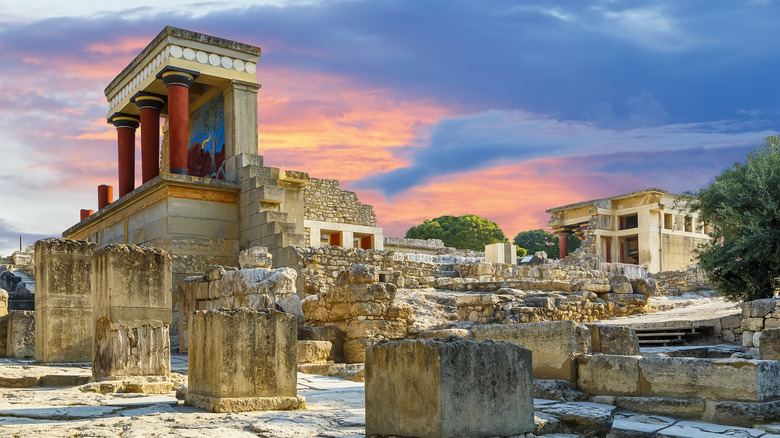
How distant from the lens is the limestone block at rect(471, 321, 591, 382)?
6.88 m

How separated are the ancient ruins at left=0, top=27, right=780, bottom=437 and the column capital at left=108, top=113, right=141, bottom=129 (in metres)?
0.07

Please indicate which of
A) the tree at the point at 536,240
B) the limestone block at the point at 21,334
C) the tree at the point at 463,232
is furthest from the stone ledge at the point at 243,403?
the tree at the point at 536,240

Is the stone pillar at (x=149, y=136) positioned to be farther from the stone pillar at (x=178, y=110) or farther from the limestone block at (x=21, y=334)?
the limestone block at (x=21, y=334)

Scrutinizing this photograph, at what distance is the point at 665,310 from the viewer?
19203 millimetres

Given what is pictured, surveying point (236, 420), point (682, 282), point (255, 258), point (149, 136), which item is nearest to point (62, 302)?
point (255, 258)

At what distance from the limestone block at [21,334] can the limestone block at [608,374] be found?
825cm

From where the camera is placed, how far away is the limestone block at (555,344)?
6883 millimetres

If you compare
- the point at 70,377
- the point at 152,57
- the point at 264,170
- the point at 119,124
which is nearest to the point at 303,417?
the point at 70,377

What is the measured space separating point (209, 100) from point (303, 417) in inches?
605

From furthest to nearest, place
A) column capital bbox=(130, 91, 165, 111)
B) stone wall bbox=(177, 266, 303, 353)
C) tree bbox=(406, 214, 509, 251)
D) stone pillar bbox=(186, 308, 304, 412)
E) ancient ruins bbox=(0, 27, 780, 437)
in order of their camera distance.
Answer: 1. tree bbox=(406, 214, 509, 251)
2. column capital bbox=(130, 91, 165, 111)
3. stone wall bbox=(177, 266, 303, 353)
4. stone pillar bbox=(186, 308, 304, 412)
5. ancient ruins bbox=(0, 27, 780, 437)

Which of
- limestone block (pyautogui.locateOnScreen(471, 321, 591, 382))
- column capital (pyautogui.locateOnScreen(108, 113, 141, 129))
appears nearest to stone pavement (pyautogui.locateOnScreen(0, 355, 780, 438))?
limestone block (pyautogui.locateOnScreen(471, 321, 591, 382))

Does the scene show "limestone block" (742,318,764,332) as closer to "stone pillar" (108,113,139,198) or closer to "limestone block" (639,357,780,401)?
"limestone block" (639,357,780,401)

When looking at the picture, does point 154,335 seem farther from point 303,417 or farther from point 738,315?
point 738,315

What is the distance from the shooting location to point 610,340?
7504mm
